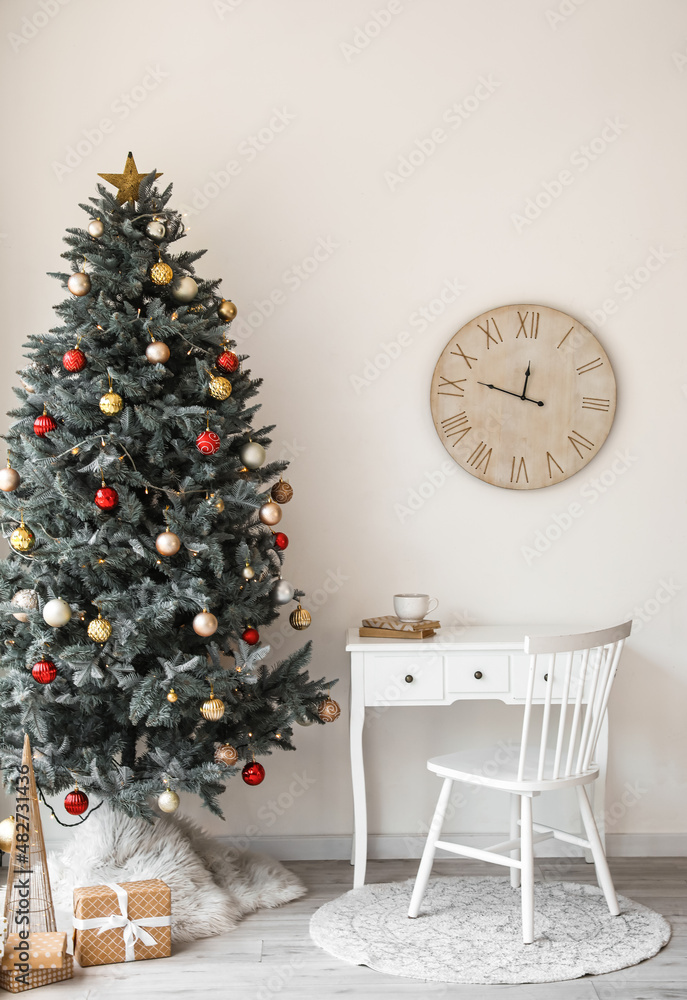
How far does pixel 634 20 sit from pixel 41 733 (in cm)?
300

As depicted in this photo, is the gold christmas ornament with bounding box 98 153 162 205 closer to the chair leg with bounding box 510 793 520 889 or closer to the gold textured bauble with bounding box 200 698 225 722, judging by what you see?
the gold textured bauble with bounding box 200 698 225 722

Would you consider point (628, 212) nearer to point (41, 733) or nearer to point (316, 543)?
point (316, 543)

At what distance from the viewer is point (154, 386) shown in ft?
7.61

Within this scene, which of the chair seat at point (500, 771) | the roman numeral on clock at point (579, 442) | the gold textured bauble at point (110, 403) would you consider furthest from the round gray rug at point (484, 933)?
the gold textured bauble at point (110, 403)

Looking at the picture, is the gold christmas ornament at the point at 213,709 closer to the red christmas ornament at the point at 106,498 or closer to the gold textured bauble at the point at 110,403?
the red christmas ornament at the point at 106,498

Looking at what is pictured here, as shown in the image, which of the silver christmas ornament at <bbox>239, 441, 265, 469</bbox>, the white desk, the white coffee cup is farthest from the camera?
the white coffee cup

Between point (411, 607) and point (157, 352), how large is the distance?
1106mm

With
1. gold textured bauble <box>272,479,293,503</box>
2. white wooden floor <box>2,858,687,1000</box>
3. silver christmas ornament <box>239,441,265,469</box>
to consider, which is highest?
silver christmas ornament <box>239,441,265,469</box>

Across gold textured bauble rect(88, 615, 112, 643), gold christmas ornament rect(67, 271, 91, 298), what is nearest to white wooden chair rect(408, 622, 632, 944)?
gold textured bauble rect(88, 615, 112, 643)

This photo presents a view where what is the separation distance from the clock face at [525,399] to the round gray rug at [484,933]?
1.31 metres

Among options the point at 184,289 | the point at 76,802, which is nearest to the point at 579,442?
the point at 184,289

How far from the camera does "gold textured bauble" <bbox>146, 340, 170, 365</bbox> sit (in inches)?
90.0

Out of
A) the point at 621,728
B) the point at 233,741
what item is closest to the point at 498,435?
the point at 621,728

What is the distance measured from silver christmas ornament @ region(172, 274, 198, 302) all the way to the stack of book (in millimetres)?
1134
